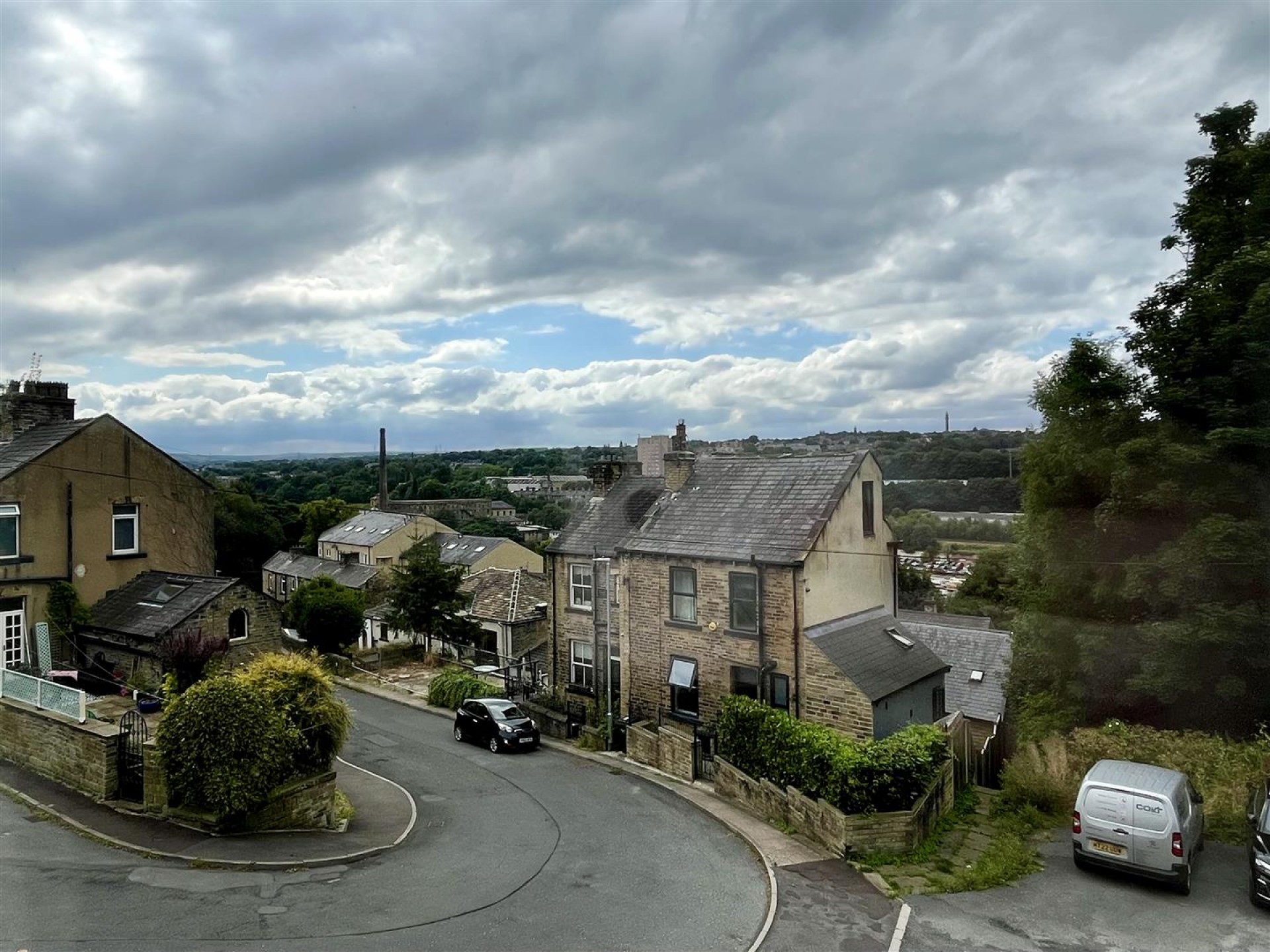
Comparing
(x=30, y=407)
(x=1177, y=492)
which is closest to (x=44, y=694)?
(x=30, y=407)

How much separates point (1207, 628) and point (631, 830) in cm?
1305

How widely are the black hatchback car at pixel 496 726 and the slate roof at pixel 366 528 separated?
39.0 m

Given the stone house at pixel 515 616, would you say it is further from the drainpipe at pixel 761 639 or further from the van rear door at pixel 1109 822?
the van rear door at pixel 1109 822

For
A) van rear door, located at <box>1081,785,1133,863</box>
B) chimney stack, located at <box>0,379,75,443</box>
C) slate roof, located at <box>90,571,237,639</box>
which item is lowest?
van rear door, located at <box>1081,785,1133,863</box>

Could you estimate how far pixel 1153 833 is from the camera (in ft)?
39.7

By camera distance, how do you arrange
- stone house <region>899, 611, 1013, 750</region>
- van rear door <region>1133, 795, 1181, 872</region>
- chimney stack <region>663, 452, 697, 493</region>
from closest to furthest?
van rear door <region>1133, 795, 1181, 872</region> → chimney stack <region>663, 452, 697, 493</region> → stone house <region>899, 611, 1013, 750</region>

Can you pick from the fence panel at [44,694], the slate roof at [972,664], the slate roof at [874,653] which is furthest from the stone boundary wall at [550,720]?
the slate roof at [972,664]

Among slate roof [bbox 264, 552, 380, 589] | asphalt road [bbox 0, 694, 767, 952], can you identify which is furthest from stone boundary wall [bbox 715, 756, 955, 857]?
slate roof [bbox 264, 552, 380, 589]

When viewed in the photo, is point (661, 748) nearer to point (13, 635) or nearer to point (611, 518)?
point (611, 518)

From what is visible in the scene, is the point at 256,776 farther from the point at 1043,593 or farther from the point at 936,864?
the point at 1043,593

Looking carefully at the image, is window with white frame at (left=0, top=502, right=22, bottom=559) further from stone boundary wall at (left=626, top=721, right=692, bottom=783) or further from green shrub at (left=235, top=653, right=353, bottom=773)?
stone boundary wall at (left=626, top=721, right=692, bottom=783)

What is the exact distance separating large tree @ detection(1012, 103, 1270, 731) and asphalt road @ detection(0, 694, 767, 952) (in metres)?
11.3

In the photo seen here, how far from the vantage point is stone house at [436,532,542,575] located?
187 feet

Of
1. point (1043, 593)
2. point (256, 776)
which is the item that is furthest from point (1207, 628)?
point (256, 776)
